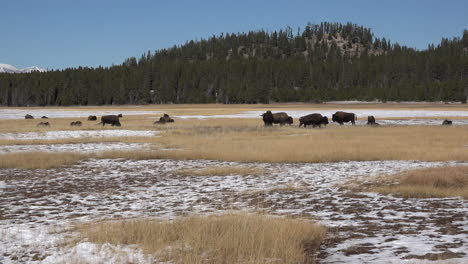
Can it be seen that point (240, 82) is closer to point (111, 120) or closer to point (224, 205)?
point (111, 120)

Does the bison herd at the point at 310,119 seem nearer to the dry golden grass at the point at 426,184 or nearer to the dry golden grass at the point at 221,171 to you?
the dry golden grass at the point at 221,171

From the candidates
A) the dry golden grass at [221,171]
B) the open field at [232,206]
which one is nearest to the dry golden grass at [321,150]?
the open field at [232,206]

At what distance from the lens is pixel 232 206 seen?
10.5 meters

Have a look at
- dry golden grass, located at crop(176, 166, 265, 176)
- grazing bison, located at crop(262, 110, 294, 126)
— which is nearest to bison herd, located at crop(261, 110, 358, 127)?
grazing bison, located at crop(262, 110, 294, 126)

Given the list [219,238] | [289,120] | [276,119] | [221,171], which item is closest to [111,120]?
[276,119]

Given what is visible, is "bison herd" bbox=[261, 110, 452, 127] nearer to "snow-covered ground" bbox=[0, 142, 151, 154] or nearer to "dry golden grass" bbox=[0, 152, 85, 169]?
"snow-covered ground" bbox=[0, 142, 151, 154]

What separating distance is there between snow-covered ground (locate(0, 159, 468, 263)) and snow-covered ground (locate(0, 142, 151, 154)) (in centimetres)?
650

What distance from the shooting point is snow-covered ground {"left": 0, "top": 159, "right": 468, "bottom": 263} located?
6.79 metres

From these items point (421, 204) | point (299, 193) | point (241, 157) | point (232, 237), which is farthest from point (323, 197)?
point (241, 157)

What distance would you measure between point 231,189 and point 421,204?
5.12 metres

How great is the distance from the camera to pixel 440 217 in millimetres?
9016

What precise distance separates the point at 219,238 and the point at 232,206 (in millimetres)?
3483

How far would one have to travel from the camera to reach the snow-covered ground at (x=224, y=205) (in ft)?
22.3

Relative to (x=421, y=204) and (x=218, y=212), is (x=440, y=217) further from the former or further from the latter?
(x=218, y=212)
